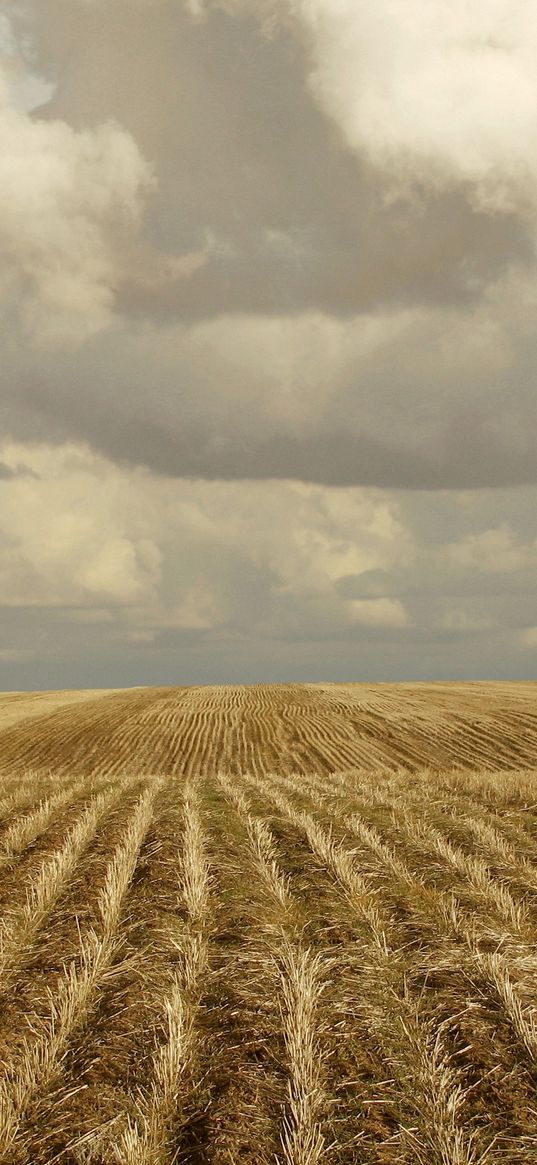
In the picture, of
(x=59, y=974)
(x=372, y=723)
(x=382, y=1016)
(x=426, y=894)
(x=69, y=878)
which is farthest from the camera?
(x=372, y=723)

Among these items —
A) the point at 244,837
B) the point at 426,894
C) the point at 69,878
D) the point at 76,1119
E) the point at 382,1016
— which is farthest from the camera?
the point at 244,837

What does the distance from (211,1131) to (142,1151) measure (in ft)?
1.67

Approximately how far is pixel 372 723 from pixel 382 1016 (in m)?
42.5

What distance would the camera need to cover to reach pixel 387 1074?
21.6 feet

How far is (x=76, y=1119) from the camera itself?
608cm

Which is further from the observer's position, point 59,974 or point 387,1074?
point 59,974

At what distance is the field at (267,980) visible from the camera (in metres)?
5.92

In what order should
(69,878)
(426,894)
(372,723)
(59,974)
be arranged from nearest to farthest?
(59,974)
(426,894)
(69,878)
(372,723)

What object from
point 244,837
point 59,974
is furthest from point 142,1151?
point 244,837

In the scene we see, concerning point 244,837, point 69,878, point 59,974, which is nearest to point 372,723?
point 244,837

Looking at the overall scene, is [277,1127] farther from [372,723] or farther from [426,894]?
[372,723]

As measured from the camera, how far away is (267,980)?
323 inches

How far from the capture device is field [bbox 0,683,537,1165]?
592 centimetres

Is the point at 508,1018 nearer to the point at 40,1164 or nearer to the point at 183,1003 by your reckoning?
the point at 183,1003
